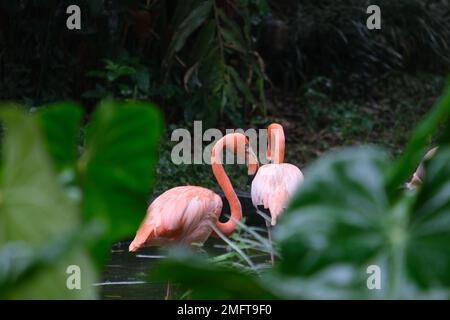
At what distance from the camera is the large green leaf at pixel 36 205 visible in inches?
13.5

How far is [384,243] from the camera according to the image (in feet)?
1.26

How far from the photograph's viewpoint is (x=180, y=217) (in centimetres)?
320

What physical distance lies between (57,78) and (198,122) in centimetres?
104

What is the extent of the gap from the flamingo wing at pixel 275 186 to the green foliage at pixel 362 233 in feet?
9.21

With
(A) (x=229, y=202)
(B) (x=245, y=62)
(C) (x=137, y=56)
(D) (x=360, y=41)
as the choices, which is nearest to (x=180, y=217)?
(A) (x=229, y=202)

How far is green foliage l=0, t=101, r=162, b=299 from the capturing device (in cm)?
33

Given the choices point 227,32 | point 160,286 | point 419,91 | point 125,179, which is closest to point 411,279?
point 125,179

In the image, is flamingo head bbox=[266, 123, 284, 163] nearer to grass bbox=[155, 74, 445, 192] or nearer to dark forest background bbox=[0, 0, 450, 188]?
dark forest background bbox=[0, 0, 450, 188]

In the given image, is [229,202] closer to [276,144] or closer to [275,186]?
[275,186]

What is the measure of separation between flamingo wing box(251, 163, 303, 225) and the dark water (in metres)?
0.50

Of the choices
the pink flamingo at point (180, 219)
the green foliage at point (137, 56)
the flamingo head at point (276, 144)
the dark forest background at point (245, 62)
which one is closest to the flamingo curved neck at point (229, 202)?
the pink flamingo at point (180, 219)

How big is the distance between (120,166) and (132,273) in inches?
123

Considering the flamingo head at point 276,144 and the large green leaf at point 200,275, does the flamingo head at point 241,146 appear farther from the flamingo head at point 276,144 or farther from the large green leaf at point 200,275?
the large green leaf at point 200,275
